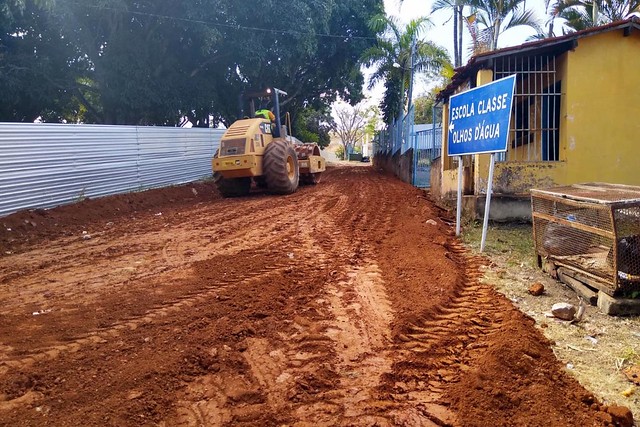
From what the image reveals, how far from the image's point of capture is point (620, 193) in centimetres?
485

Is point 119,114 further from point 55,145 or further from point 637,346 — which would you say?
point 637,346

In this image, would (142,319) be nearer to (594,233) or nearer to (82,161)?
(594,233)

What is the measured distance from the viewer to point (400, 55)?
78.5 feet

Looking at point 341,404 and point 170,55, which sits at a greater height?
point 170,55

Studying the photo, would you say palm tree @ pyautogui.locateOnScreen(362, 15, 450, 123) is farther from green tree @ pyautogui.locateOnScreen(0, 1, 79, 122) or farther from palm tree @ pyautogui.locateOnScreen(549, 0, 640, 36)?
green tree @ pyautogui.locateOnScreen(0, 1, 79, 122)

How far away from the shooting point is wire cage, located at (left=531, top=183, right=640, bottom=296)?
13.8ft

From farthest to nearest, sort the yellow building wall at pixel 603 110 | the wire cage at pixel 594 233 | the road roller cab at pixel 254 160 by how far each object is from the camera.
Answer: the road roller cab at pixel 254 160
the yellow building wall at pixel 603 110
the wire cage at pixel 594 233

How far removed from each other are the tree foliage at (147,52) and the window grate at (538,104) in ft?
41.0

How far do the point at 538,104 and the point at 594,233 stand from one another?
5502 millimetres

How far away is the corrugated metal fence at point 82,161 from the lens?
957cm

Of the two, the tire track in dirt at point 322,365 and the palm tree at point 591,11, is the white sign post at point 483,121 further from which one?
the palm tree at point 591,11

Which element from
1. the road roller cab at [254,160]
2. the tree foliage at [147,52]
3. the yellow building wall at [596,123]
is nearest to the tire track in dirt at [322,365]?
the yellow building wall at [596,123]

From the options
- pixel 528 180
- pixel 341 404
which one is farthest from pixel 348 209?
pixel 341 404

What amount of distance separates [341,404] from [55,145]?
409 inches
